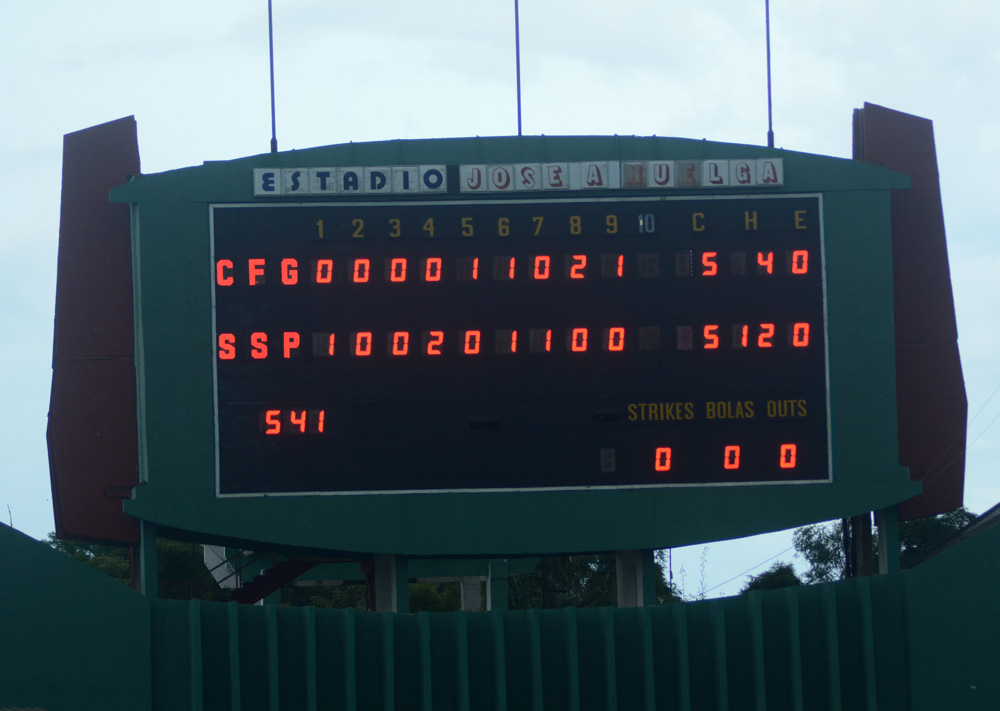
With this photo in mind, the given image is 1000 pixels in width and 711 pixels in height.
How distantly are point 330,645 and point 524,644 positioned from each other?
3.24 metres

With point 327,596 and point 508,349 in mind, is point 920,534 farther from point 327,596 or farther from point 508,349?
point 508,349

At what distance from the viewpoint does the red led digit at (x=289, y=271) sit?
2422cm

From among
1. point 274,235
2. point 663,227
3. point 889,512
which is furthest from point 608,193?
point 889,512

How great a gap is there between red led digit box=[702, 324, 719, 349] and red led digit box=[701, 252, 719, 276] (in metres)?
0.94

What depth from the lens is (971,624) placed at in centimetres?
2288

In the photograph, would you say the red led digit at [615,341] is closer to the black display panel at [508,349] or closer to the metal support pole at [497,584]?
the black display panel at [508,349]

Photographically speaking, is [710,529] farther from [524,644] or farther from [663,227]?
[663,227]

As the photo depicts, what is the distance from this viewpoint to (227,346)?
79.2 feet

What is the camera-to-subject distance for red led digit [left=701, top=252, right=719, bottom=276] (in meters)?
24.5

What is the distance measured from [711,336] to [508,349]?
356 cm

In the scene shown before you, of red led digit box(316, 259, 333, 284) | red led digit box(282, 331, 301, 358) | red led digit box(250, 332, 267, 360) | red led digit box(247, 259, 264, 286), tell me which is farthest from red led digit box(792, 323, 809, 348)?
red led digit box(247, 259, 264, 286)

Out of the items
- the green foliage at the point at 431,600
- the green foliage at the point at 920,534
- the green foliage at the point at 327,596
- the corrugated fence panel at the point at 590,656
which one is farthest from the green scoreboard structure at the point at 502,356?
the green foliage at the point at 327,596

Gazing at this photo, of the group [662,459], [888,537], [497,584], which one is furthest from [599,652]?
[497,584]

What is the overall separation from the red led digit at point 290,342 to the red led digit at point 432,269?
2.46 meters
